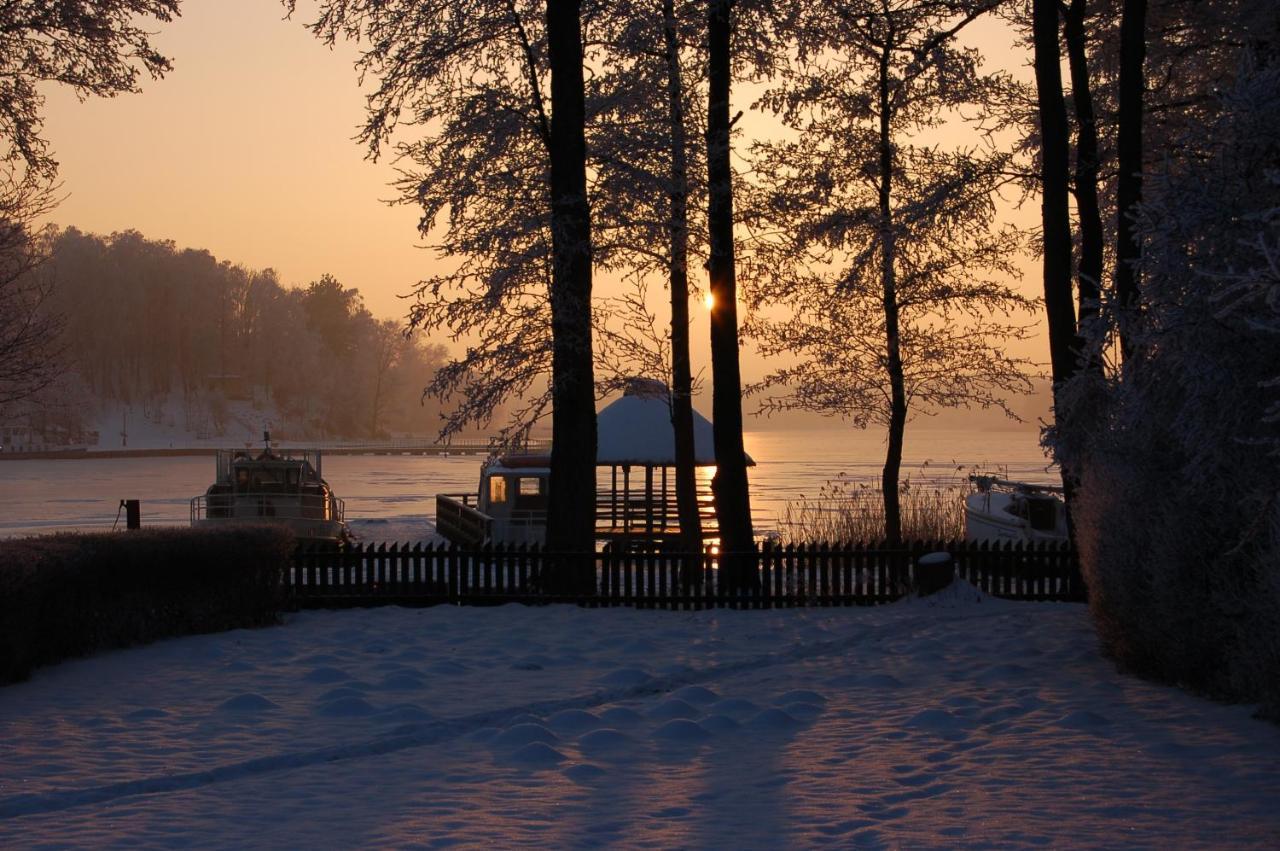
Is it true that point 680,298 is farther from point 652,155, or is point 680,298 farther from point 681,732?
point 681,732

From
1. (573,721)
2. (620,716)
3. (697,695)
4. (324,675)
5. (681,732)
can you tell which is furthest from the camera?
(324,675)

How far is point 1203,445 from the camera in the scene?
9.08 meters

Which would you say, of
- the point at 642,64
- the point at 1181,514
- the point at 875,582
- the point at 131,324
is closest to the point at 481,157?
the point at 642,64

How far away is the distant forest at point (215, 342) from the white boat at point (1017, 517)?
114401 millimetres

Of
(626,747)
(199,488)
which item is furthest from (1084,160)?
(199,488)

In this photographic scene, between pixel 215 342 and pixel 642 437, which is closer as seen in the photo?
pixel 642 437

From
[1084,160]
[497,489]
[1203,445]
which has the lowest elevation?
[497,489]

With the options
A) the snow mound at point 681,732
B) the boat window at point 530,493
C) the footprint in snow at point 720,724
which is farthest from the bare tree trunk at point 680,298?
the boat window at point 530,493

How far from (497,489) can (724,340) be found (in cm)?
1555

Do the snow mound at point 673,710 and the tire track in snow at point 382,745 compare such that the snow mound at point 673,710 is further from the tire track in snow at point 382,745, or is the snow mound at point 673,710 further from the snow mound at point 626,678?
the snow mound at point 626,678

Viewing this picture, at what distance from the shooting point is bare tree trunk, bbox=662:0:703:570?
21266mm

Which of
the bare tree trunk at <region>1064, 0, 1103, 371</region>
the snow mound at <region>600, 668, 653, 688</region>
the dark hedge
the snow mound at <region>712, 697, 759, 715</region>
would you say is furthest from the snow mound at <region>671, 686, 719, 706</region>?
the bare tree trunk at <region>1064, 0, 1103, 371</region>

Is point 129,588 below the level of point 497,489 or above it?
below

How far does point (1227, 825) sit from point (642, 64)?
16.6 m
